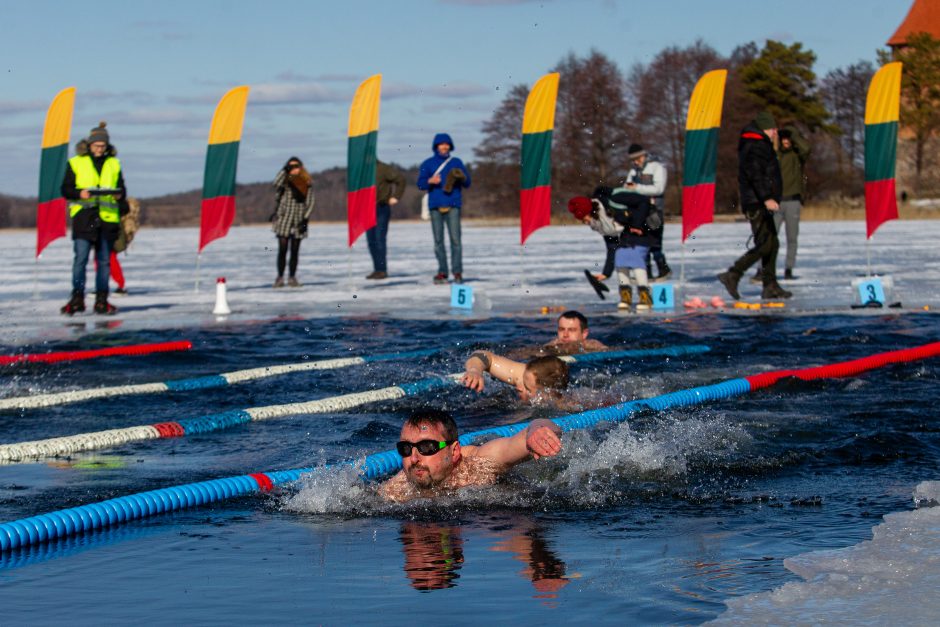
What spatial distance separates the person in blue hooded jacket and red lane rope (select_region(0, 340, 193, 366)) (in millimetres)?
6422

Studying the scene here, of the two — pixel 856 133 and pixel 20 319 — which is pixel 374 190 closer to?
pixel 20 319

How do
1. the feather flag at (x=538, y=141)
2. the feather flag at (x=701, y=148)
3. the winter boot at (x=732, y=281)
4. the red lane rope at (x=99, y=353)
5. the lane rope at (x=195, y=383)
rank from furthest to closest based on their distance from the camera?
the feather flag at (x=701, y=148) < the feather flag at (x=538, y=141) < the winter boot at (x=732, y=281) < the red lane rope at (x=99, y=353) < the lane rope at (x=195, y=383)

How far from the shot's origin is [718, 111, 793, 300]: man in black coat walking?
52.3 feet

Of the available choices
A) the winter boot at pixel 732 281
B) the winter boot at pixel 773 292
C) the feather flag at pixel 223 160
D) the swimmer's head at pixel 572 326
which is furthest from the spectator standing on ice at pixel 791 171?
the swimmer's head at pixel 572 326

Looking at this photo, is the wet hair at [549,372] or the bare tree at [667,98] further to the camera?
the bare tree at [667,98]

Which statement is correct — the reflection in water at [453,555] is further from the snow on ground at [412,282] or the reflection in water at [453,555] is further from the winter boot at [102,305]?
the winter boot at [102,305]

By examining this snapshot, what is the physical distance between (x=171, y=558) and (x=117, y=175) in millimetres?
10752

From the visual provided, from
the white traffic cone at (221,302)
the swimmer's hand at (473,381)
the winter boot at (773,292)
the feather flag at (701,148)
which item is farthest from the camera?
the feather flag at (701,148)

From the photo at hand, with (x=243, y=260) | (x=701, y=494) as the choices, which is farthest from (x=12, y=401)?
(x=243, y=260)

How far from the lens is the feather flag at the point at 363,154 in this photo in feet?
60.5

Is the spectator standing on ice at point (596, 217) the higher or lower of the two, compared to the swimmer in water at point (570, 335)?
higher

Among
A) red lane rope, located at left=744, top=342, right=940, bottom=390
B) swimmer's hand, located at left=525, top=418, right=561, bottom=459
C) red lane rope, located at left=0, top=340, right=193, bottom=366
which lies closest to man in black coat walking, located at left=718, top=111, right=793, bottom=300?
red lane rope, located at left=744, top=342, right=940, bottom=390

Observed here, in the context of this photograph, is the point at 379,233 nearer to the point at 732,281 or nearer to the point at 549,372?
the point at 732,281

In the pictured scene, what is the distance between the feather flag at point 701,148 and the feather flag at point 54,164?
325 inches
